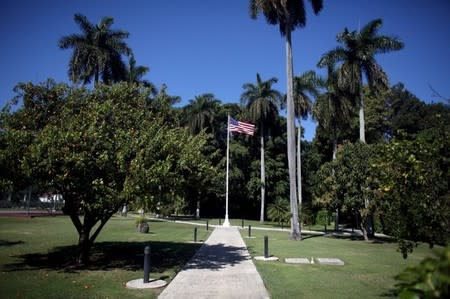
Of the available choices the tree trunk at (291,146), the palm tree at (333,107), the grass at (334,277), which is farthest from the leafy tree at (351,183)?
the palm tree at (333,107)

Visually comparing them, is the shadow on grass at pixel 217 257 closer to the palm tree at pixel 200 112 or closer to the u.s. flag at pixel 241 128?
the u.s. flag at pixel 241 128

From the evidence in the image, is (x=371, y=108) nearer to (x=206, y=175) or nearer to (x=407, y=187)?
(x=206, y=175)

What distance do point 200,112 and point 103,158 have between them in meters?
41.3

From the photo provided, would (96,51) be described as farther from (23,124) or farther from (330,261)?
(330,261)

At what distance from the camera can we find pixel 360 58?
90.8ft

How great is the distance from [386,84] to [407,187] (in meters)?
23.1

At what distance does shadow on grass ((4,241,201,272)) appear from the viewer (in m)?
11.6

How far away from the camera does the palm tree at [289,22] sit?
23531 millimetres

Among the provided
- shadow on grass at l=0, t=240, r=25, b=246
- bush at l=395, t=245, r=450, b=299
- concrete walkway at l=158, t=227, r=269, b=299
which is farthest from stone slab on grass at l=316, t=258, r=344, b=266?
shadow on grass at l=0, t=240, r=25, b=246

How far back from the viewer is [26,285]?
883cm

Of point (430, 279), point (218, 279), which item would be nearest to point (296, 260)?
point (218, 279)

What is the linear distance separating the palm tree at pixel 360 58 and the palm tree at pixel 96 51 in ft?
61.5

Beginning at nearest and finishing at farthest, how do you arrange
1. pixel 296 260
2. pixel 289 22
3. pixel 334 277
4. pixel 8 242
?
pixel 334 277 → pixel 296 260 → pixel 8 242 → pixel 289 22

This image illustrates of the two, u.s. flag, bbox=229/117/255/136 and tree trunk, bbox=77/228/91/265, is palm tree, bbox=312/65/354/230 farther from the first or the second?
tree trunk, bbox=77/228/91/265
